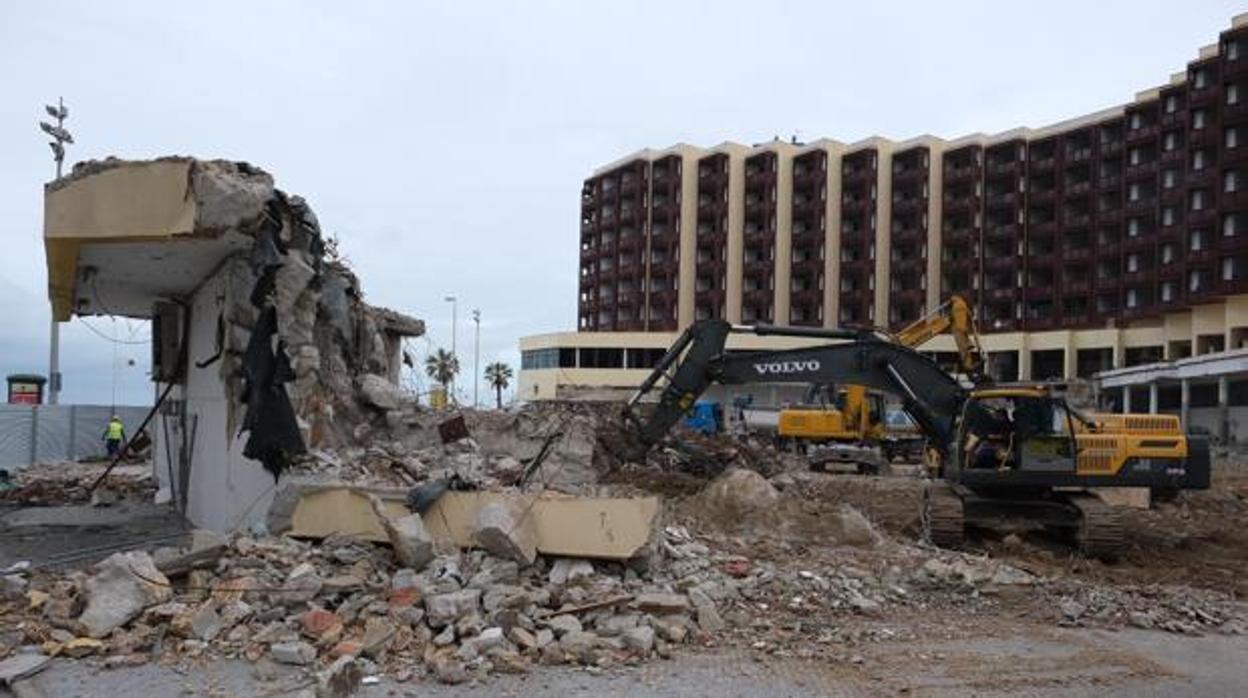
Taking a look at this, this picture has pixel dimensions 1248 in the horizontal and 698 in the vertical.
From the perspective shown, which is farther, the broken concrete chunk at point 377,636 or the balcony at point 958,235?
the balcony at point 958,235

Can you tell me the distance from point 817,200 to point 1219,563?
249 feet

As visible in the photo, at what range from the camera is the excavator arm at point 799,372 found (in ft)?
56.8

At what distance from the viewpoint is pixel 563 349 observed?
93250mm

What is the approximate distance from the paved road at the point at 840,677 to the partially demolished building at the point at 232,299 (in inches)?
188

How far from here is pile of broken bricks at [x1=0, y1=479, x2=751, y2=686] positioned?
7.89 m

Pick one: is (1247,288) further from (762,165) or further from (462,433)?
(462,433)

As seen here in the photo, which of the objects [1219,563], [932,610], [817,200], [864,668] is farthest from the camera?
[817,200]

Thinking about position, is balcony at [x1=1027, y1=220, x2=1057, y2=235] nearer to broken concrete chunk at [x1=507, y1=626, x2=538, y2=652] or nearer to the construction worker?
the construction worker

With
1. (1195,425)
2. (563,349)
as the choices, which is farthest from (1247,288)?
(563,349)

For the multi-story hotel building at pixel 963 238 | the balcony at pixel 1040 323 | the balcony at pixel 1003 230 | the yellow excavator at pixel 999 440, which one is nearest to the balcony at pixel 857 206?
the multi-story hotel building at pixel 963 238

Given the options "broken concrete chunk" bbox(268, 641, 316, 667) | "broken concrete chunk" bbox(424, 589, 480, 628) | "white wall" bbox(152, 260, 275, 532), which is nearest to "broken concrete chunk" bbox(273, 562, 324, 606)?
"broken concrete chunk" bbox(268, 641, 316, 667)

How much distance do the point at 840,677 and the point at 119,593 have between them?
568cm

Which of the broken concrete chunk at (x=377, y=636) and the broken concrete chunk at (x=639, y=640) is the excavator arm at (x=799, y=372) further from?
the broken concrete chunk at (x=377, y=636)

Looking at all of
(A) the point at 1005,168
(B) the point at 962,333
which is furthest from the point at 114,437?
(A) the point at 1005,168
